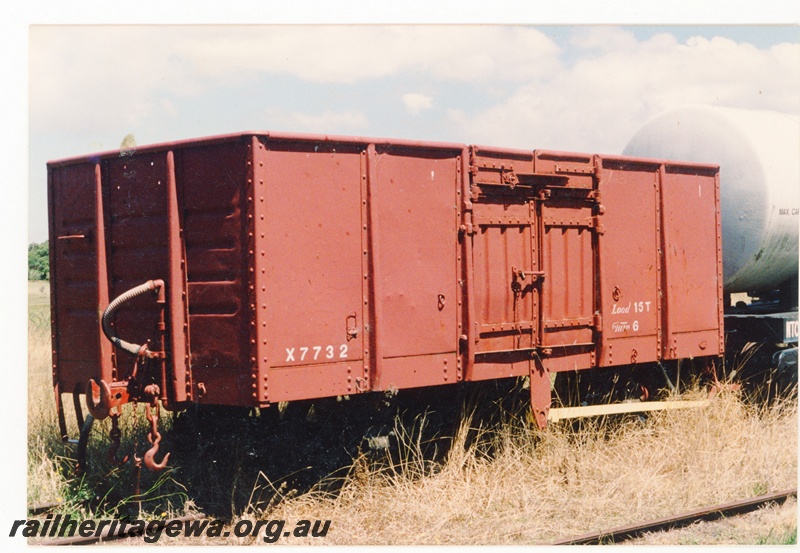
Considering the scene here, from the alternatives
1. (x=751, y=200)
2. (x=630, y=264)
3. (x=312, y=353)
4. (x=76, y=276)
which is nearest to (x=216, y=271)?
(x=312, y=353)

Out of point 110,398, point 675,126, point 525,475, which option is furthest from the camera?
point 675,126

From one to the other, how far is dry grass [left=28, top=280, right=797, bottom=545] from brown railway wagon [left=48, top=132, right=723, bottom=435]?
65 centimetres

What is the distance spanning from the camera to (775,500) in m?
7.92

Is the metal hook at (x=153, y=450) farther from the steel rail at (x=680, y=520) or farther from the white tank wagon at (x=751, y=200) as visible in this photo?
the white tank wagon at (x=751, y=200)

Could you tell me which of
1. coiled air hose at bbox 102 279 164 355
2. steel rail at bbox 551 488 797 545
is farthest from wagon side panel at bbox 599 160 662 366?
coiled air hose at bbox 102 279 164 355

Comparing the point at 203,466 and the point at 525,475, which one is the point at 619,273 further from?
the point at 203,466

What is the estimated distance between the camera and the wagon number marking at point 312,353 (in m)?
6.62

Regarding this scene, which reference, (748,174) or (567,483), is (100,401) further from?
(748,174)

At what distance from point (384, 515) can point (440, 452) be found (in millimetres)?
1615

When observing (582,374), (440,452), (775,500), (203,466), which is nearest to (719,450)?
(775,500)

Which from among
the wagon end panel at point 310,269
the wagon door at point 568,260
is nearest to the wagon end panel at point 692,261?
the wagon door at point 568,260

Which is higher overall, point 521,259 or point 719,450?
point 521,259

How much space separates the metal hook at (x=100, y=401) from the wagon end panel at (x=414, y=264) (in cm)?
218

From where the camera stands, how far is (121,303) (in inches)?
272
